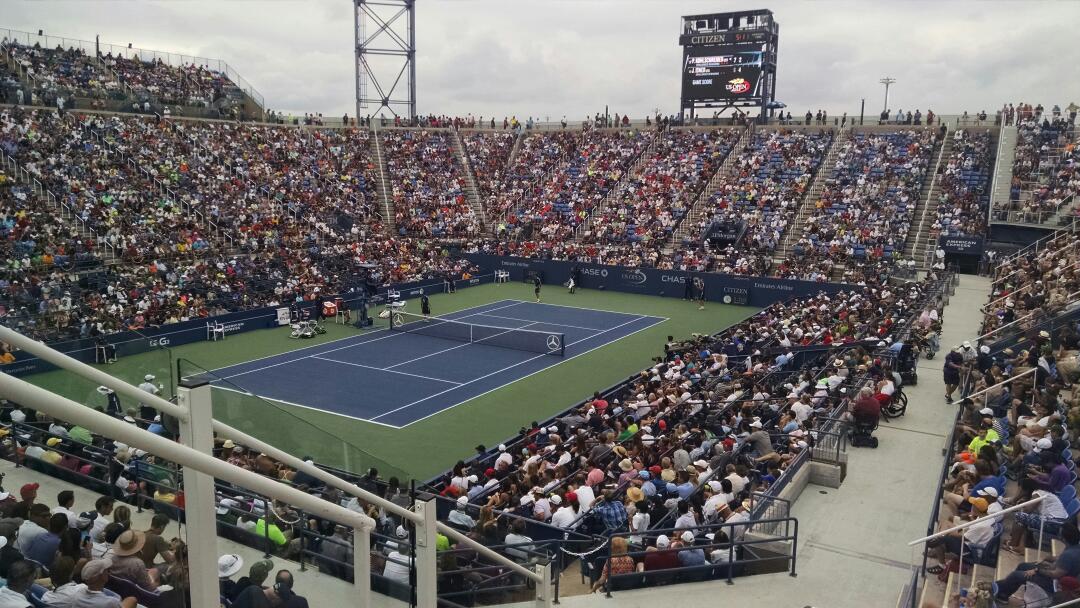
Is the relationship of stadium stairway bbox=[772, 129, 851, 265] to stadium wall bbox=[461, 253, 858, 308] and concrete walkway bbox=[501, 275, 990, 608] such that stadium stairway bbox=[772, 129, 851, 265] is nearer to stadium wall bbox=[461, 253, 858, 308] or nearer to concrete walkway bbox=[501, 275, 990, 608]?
stadium wall bbox=[461, 253, 858, 308]

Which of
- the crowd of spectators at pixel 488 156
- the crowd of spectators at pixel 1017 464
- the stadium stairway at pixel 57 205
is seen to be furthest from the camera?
the crowd of spectators at pixel 488 156

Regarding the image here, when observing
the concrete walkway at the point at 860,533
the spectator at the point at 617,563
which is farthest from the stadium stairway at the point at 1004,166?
the spectator at the point at 617,563

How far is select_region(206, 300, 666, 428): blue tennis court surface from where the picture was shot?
929 inches

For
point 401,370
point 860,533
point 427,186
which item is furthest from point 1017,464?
point 427,186

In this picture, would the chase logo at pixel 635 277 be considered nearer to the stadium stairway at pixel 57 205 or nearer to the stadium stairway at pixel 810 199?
the stadium stairway at pixel 810 199

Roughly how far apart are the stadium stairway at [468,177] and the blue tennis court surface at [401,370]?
72.5 feet

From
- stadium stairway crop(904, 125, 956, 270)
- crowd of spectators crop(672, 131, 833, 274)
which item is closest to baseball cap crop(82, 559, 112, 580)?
crowd of spectators crop(672, 131, 833, 274)

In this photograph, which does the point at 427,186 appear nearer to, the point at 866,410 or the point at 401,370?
the point at 401,370

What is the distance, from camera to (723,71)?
179 feet

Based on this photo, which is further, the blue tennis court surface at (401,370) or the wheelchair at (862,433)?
the blue tennis court surface at (401,370)

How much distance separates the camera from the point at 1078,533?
27.3 feet

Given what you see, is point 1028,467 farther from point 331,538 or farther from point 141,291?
point 141,291

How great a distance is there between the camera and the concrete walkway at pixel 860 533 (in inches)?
394

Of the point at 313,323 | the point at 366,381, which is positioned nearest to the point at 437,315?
the point at 313,323
